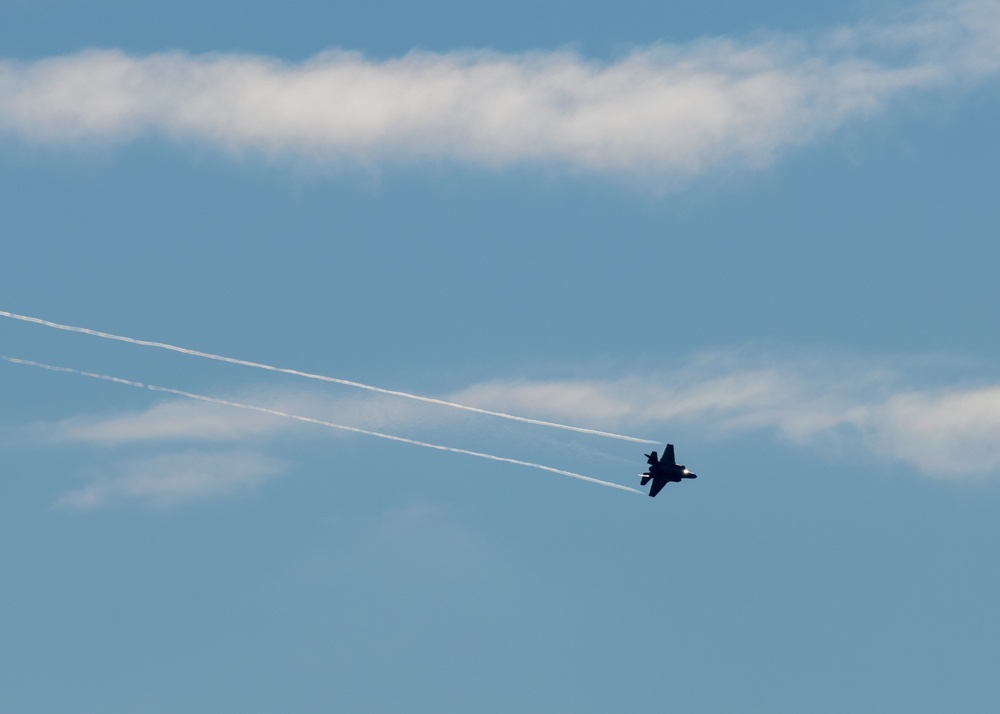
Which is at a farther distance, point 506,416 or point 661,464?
point 661,464

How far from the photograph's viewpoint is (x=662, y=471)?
12631 centimetres

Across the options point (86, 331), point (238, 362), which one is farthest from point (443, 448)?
point (86, 331)

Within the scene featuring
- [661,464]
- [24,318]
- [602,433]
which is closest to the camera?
[24,318]

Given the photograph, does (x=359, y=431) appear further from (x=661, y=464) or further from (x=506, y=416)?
(x=661, y=464)

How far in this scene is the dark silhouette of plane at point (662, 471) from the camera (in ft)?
414

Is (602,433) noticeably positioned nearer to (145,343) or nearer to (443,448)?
(443,448)

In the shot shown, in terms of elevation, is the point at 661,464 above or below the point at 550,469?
above

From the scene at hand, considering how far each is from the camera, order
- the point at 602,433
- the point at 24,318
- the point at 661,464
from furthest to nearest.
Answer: the point at 661,464 < the point at 602,433 < the point at 24,318

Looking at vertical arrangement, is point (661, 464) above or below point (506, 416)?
above

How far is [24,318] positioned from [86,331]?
4208mm

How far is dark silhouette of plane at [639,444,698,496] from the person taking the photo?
414 feet

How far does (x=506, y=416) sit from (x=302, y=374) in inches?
578

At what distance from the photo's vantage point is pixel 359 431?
99.9m

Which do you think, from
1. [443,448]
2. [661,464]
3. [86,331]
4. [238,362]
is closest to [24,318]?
[86,331]
